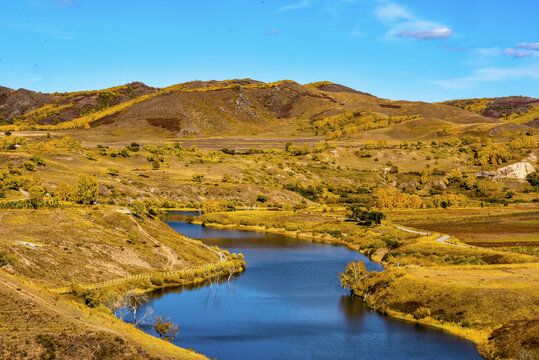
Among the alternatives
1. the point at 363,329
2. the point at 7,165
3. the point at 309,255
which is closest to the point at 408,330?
→ the point at 363,329

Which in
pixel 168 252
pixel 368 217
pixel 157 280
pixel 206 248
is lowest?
pixel 157 280

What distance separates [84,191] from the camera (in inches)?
5285

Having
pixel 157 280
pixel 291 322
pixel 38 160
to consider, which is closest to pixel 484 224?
pixel 291 322

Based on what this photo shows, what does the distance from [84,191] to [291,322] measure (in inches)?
3164

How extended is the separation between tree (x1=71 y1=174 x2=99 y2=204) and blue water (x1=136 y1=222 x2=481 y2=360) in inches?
1962

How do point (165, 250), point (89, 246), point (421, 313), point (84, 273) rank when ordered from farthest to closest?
point (165, 250)
point (89, 246)
point (84, 273)
point (421, 313)

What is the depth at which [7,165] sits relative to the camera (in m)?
169

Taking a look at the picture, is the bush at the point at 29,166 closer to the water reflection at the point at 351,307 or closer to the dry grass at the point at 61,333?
the water reflection at the point at 351,307

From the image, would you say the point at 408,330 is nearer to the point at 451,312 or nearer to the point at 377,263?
the point at 451,312

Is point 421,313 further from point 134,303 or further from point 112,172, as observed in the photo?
point 112,172

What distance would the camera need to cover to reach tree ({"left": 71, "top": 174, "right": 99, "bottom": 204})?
133 m

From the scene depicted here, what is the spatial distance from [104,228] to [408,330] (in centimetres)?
5205

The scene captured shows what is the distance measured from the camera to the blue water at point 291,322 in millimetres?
58875

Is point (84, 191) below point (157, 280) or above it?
above
